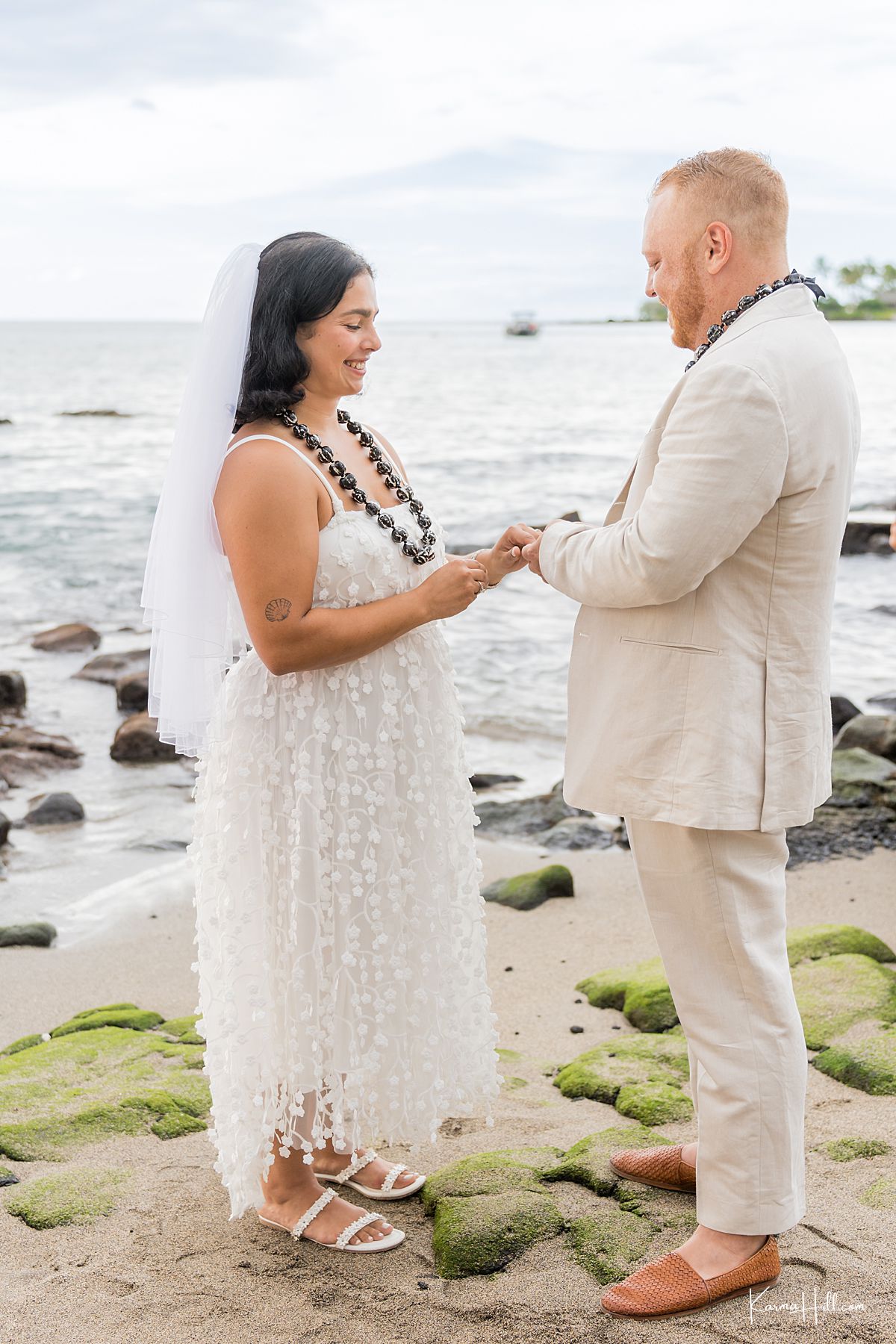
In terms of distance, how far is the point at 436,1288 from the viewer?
3053 mm

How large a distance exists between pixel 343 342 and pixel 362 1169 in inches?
92.2

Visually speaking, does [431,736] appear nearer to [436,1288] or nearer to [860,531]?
[436,1288]

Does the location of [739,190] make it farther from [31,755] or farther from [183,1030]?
[31,755]

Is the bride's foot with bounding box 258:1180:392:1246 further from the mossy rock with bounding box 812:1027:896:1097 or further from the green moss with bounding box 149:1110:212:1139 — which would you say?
the mossy rock with bounding box 812:1027:896:1097

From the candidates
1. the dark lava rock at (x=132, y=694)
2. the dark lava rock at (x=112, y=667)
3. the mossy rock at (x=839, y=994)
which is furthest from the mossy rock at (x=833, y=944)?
the dark lava rock at (x=112, y=667)

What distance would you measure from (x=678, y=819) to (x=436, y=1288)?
1.34 m

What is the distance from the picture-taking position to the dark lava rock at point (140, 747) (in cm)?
938

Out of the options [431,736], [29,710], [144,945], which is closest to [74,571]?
[29,710]

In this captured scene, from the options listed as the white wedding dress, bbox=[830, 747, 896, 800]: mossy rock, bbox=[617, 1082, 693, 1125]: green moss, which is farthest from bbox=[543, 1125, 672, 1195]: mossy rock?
bbox=[830, 747, 896, 800]: mossy rock

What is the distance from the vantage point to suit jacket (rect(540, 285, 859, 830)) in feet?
8.65

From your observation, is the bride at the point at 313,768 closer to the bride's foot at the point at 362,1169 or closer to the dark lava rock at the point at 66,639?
the bride's foot at the point at 362,1169

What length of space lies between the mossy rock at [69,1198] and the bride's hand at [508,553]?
6.71 ft

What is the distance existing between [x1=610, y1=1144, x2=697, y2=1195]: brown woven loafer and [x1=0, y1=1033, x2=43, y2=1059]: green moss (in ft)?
7.88

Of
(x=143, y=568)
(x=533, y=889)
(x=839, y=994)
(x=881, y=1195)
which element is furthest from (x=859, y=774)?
(x=143, y=568)
